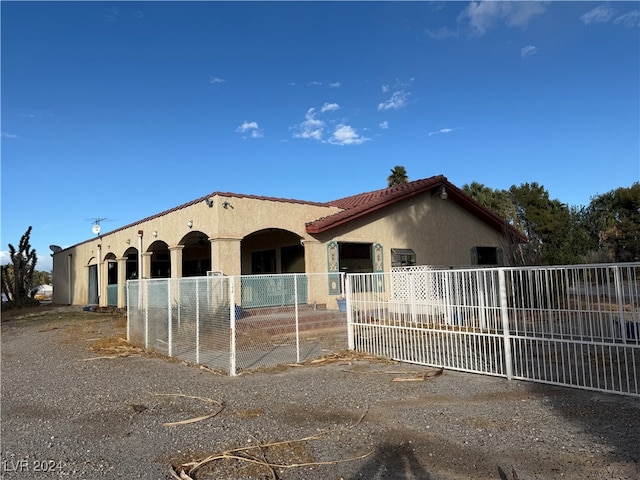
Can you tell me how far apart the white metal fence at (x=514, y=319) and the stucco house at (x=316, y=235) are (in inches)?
167

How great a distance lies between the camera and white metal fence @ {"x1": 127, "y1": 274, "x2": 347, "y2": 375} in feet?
27.4

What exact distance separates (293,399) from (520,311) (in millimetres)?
3854

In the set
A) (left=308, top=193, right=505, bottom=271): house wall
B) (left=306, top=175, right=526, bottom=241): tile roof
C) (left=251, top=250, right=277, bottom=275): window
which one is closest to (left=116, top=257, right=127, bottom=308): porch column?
(left=251, top=250, right=277, bottom=275): window

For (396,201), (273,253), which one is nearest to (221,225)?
(273,253)

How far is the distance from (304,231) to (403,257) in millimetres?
4863

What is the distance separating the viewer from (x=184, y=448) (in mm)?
4484

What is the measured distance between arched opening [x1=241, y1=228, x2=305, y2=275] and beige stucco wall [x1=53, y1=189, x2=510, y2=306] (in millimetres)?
1126

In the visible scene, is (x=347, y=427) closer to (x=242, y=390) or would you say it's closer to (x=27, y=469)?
(x=242, y=390)

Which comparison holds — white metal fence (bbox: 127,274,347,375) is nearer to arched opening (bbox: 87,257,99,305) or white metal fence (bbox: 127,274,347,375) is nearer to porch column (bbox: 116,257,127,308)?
porch column (bbox: 116,257,127,308)

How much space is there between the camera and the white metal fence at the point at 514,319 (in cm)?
607

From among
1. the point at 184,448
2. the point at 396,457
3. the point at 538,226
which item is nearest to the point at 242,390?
the point at 184,448

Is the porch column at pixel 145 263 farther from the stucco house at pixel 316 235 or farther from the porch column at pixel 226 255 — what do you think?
the porch column at pixel 226 255

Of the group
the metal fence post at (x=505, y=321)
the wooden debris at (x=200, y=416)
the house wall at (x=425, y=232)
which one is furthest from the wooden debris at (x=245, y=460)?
the house wall at (x=425, y=232)

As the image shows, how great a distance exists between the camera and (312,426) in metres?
5.08
